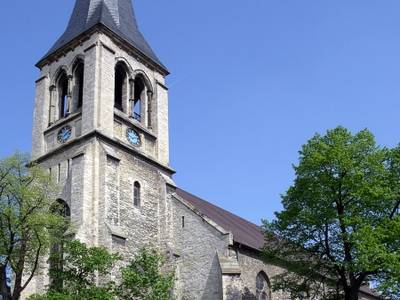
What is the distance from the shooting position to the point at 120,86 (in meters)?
32.3

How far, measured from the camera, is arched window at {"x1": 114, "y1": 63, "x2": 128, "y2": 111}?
3077 centimetres

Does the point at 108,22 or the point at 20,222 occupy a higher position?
the point at 108,22

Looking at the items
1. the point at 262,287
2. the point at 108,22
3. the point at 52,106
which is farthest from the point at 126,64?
the point at 262,287

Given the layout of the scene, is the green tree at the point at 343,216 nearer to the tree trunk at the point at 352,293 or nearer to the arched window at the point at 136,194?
the tree trunk at the point at 352,293

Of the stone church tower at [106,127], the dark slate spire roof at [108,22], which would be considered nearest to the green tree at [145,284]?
the stone church tower at [106,127]

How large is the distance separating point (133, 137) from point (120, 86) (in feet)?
13.4

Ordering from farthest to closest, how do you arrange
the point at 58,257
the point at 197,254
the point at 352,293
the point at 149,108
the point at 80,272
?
the point at 149,108 → the point at 197,254 → the point at 58,257 → the point at 80,272 → the point at 352,293

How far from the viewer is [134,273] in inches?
787

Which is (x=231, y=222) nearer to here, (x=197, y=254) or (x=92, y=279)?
(x=197, y=254)

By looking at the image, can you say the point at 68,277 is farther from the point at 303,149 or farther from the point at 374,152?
the point at 374,152

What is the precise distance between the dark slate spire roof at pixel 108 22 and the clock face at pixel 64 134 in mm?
5305

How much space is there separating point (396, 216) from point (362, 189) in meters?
1.45

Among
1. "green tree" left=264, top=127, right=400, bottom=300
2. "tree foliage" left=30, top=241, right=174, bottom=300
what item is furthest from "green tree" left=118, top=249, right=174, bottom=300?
"green tree" left=264, top=127, right=400, bottom=300

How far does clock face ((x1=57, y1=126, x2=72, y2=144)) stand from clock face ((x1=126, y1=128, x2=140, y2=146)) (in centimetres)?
285
